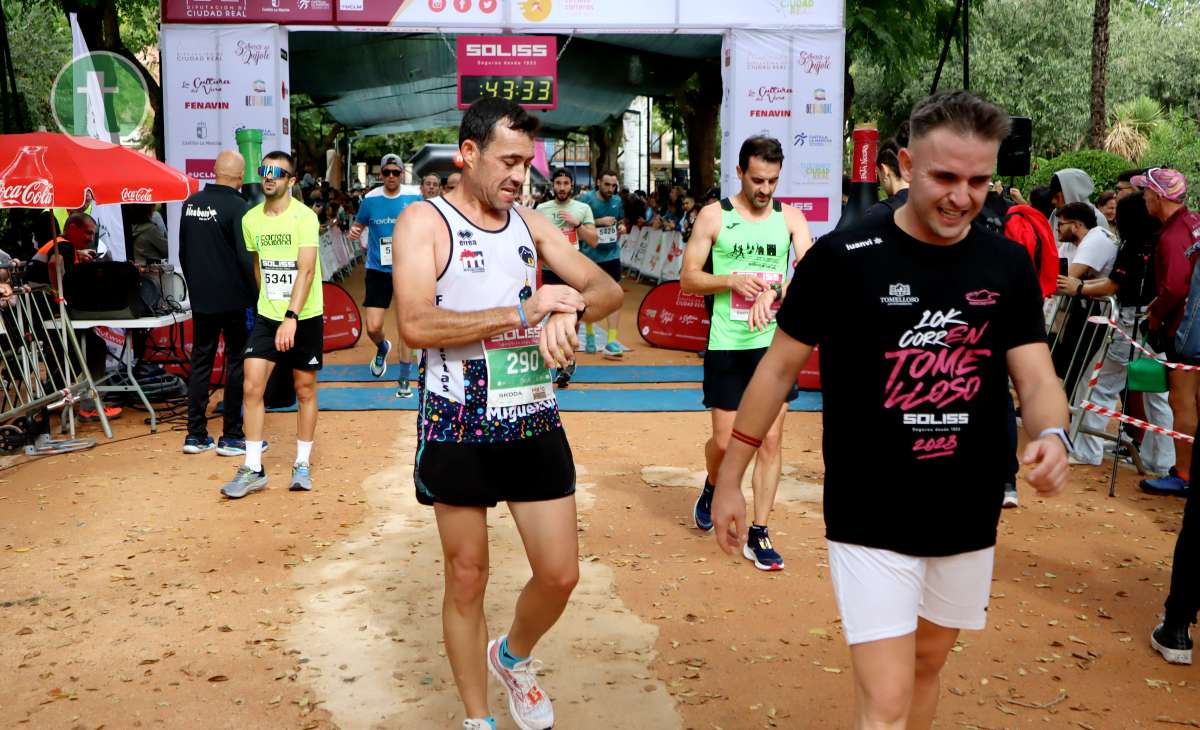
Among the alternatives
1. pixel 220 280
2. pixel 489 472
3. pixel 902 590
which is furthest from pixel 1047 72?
pixel 902 590

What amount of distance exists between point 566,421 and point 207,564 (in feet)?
14.1

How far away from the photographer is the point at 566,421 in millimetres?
9984

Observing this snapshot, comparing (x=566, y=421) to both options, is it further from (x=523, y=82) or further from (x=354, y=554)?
(x=523, y=82)

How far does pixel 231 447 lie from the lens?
8711mm

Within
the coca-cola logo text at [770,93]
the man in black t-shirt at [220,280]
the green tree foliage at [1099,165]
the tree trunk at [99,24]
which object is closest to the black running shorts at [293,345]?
the man in black t-shirt at [220,280]

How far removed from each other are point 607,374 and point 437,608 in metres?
7.28

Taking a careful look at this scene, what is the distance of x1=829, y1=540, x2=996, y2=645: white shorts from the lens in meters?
2.87

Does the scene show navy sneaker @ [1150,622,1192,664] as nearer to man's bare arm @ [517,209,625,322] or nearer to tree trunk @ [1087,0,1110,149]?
man's bare arm @ [517,209,625,322]

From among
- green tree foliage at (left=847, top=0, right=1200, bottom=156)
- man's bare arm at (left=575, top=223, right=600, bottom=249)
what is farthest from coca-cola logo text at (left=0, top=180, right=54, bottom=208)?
green tree foliage at (left=847, top=0, right=1200, bottom=156)

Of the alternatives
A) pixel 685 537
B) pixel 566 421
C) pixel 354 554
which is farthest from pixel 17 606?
pixel 566 421

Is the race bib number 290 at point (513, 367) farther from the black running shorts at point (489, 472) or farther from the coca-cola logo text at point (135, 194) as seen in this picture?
the coca-cola logo text at point (135, 194)

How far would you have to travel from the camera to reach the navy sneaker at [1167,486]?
7.79m

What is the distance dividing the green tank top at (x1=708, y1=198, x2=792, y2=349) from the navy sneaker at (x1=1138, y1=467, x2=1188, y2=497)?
136 inches

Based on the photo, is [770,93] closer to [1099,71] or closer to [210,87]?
[210,87]
